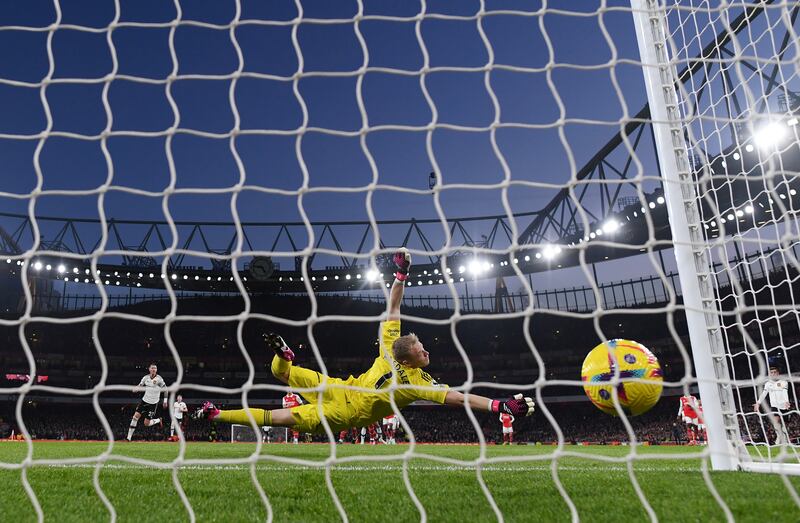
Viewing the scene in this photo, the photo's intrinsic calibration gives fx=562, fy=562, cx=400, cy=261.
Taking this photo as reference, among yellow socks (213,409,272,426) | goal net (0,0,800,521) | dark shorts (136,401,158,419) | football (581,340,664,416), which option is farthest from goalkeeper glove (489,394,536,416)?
dark shorts (136,401,158,419)

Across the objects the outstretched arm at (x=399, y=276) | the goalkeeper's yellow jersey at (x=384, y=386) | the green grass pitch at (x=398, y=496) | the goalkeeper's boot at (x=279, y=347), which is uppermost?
the outstretched arm at (x=399, y=276)

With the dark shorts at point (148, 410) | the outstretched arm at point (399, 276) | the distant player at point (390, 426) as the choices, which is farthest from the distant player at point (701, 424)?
the dark shorts at point (148, 410)

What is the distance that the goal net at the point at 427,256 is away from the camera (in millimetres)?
4250

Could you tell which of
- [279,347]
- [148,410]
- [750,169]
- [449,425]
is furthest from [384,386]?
[449,425]

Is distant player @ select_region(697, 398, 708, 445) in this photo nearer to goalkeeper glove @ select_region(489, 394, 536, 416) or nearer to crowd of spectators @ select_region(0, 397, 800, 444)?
goalkeeper glove @ select_region(489, 394, 536, 416)

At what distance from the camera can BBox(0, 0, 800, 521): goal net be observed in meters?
4.25

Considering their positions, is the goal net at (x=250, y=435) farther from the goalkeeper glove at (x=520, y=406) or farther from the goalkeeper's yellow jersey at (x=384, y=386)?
the goalkeeper glove at (x=520, y=406)

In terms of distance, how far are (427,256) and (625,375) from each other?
26.4ft

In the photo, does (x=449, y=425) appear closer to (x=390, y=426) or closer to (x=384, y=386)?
(x=390, y=426)

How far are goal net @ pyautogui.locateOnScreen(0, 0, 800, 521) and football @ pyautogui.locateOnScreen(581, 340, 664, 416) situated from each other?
0.07m

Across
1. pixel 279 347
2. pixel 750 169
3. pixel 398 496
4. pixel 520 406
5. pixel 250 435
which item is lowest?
pixel 398 496

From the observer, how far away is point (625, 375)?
3.86 m

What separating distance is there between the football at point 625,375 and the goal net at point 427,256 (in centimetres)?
7

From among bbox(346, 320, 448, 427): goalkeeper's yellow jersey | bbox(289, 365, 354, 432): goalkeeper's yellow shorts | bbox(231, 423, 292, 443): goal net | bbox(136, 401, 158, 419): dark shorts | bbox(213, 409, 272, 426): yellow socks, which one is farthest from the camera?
bbox(231, 423, 292, 443): goal net
